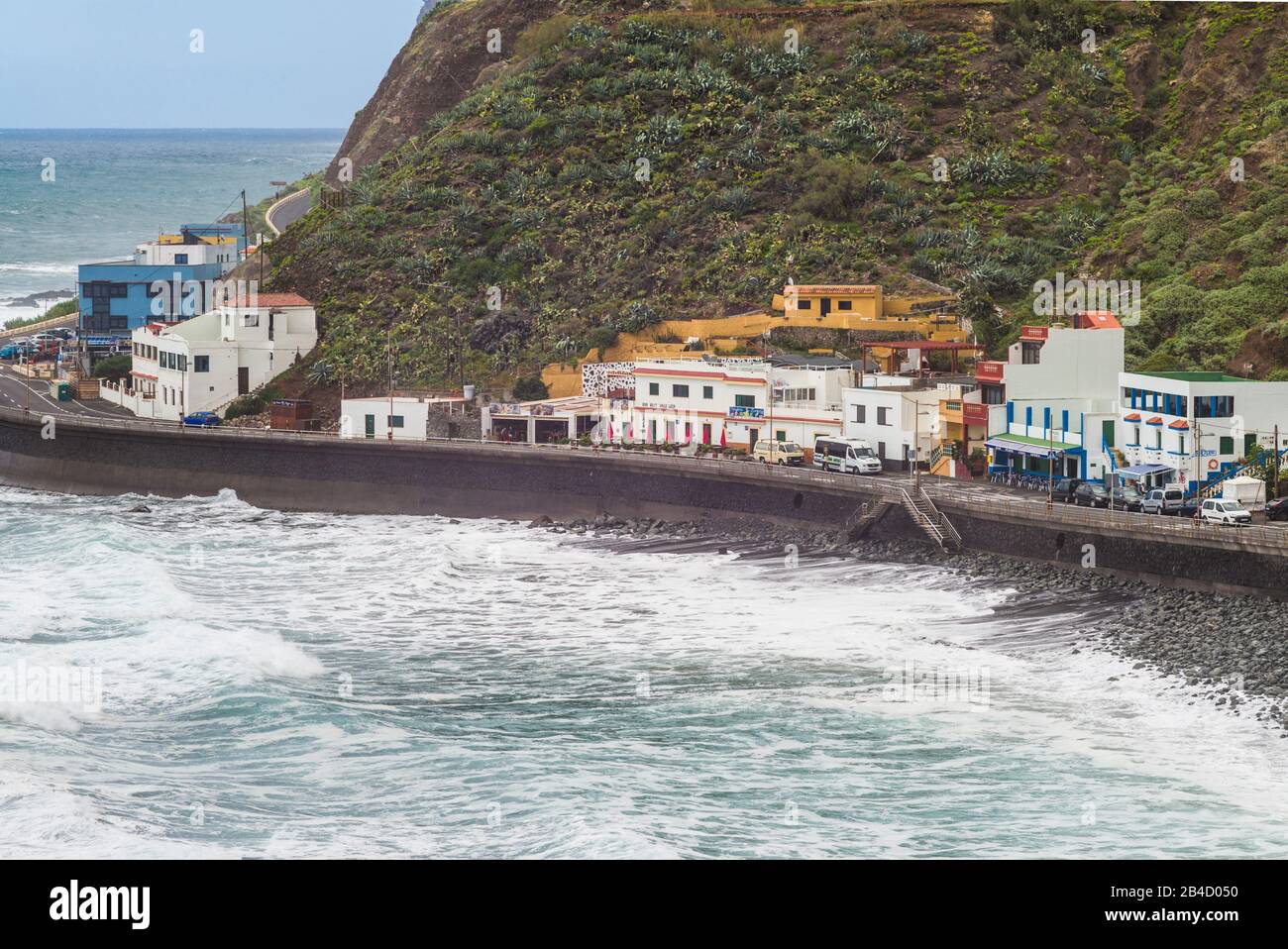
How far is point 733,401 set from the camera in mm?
78188

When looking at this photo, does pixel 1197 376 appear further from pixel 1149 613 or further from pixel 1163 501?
pixel 1149 613

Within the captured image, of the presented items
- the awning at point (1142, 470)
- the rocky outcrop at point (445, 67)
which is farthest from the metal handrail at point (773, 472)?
the rocky outcrop at point (445, 67)

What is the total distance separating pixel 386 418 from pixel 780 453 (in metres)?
17.6

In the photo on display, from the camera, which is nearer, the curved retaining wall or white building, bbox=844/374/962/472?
the curved retaining wall

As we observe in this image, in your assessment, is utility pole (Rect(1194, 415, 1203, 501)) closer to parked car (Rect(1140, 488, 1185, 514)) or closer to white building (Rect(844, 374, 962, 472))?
parked car (Rect(1140, 488, 1185, 514))

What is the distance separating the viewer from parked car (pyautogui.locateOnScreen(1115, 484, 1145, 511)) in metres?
62.0

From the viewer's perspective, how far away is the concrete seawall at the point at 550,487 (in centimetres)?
5678

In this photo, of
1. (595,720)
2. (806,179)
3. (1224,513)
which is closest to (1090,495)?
(1224,513)

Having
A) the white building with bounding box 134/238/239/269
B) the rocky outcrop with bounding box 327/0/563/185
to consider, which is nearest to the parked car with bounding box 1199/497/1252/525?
the white building with bounding box 134/238/239/269

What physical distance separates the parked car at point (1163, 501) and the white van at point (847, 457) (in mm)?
12770

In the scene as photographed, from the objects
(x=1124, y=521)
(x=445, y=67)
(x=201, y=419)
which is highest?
(x=445, y=67)

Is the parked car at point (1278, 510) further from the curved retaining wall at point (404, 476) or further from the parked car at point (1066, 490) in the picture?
the curved retaining wall at point (404, 476)

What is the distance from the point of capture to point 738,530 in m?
69.4

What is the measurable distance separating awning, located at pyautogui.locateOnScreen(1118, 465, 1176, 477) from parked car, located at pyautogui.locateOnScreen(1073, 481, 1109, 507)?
A: 1.31 m
